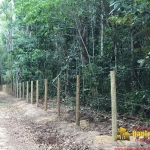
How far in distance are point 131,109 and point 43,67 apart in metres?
11.3

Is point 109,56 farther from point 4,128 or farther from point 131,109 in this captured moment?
point 4,128

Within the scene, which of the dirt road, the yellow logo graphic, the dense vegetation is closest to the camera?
the yellow logo graphic

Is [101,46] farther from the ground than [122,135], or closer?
farther from the ground

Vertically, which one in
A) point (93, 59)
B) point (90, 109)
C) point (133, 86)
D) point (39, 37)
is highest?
point (39, 37)

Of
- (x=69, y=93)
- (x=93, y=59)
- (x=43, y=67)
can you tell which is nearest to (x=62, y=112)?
(x=69, y=93)

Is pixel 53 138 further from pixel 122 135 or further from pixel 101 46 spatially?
pixel 101 46

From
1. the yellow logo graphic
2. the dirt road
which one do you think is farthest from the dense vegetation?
the dirt road

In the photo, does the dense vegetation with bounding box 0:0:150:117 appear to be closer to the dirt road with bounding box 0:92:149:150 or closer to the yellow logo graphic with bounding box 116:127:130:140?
the yellow logo graphic with bounding box 116:127:130:140

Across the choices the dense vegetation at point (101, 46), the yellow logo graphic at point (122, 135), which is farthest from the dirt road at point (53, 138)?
the dense vegetation at point (101, 46)

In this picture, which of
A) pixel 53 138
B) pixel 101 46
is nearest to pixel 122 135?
pixel 53 138

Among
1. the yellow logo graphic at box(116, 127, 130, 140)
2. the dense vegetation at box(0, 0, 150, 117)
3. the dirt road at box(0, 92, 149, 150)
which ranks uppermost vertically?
the dense vegetation at box(0, 0, 150, 117)

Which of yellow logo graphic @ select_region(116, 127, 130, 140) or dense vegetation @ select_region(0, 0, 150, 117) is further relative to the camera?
dense vegetation @ select_region(0, 0, 150, 117)

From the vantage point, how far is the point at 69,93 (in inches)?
495

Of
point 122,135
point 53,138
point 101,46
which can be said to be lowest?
point 53,138
